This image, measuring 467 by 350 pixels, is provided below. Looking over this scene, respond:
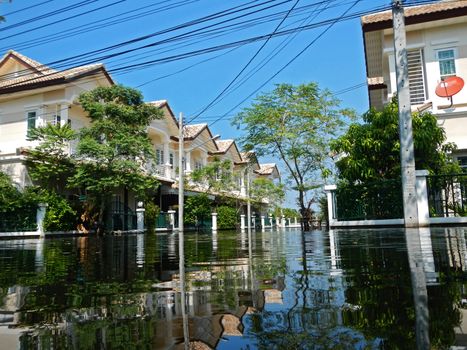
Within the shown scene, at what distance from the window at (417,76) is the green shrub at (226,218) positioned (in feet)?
54.1

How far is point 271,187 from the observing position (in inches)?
1346

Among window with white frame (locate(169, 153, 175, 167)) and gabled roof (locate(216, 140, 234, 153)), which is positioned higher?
gabled roof (locate(216, 140, 234, 153))

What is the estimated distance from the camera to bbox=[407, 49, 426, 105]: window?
18031mm

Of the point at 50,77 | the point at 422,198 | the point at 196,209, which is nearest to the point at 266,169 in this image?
the point at 196,209

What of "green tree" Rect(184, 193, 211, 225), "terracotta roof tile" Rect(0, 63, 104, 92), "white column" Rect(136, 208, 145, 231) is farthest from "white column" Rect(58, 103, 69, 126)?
"green tree" Rect(184, 193, 211, 225)

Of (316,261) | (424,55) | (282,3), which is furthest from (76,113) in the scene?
(316,261)

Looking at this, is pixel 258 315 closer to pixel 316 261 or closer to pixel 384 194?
pixel 316 261

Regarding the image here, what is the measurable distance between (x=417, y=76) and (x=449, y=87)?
7.10ft

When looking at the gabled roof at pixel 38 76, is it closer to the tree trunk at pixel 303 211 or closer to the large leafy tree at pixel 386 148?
the tree trunk at pixel 303 211

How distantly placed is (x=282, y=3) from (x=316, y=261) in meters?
10.6

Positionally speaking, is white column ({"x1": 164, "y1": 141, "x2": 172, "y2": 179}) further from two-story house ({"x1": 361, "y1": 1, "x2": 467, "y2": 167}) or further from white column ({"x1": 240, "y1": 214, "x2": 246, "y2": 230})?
two-story house ({"x1": 361, "y1": 1, "x2": 467, "y2": 167})

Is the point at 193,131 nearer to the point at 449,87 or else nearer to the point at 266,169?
the point at 266,169

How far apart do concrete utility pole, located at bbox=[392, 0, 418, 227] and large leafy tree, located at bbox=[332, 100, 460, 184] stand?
8.47 ft

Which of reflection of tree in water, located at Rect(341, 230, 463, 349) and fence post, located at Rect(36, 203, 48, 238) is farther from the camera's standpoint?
fence post, located at Rect(36, 203, 48, 238)
